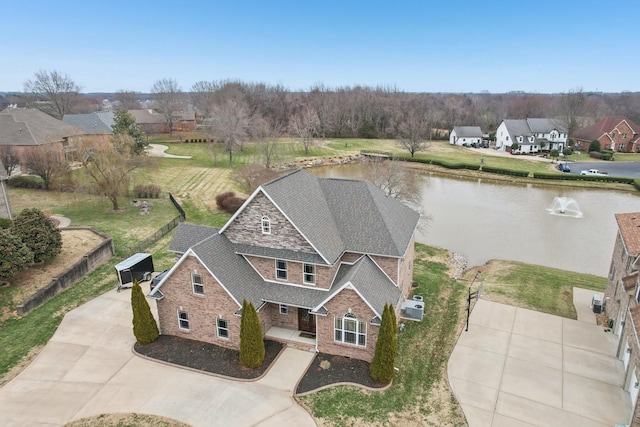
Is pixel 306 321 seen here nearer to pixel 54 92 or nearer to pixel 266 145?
pixel 266 145

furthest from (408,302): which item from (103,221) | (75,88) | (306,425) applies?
(75,88)

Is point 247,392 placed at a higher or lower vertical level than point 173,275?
lower

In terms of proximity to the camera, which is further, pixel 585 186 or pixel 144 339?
pixel 585 186

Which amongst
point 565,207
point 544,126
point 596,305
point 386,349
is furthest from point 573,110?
point 386,349

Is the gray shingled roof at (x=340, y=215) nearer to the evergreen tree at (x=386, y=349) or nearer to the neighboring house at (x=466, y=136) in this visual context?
the evergreen tree at (x=386, y=349)

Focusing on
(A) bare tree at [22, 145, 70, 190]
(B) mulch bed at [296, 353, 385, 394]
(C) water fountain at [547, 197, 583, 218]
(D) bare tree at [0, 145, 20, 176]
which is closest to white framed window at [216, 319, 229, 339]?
(B) mulch bed at [296, 353, 385, 394]

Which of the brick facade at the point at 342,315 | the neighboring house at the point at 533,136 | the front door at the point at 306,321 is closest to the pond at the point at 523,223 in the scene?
the brick facade at the point at 342,315

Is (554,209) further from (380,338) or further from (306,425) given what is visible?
(306,425)

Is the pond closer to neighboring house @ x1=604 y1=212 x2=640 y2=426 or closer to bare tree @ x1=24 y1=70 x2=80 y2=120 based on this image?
neighboring house @ x1=604 y1=212 x2=640 y2=426
